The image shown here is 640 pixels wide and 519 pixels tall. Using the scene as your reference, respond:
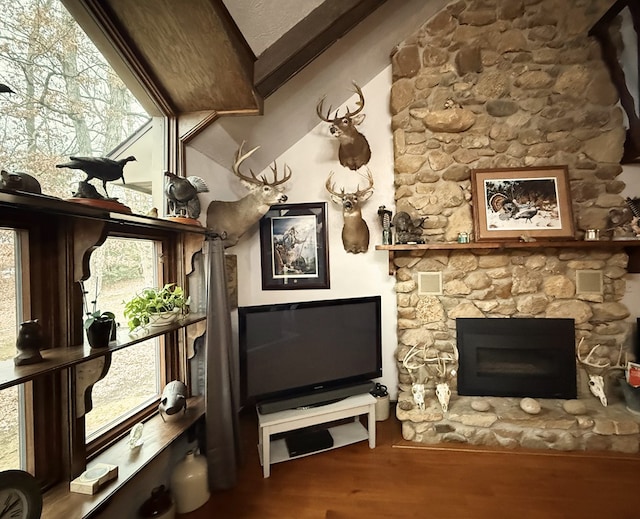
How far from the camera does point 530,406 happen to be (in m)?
2.19

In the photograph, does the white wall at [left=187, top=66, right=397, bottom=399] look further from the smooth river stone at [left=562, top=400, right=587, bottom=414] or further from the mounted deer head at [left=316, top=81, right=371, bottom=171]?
the smooth river stone at [left=562, top=400, right=587, bottom=414]

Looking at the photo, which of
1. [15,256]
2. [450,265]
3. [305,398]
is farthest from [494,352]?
[15,256]

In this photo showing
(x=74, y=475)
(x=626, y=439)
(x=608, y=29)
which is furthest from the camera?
(x=608, y=29)

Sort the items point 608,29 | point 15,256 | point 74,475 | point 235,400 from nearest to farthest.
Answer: point 15,256 → point 74,475 → point 235,400 → point 608,29

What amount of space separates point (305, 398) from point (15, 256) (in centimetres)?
173

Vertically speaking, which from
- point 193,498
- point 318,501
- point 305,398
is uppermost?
point 305,398

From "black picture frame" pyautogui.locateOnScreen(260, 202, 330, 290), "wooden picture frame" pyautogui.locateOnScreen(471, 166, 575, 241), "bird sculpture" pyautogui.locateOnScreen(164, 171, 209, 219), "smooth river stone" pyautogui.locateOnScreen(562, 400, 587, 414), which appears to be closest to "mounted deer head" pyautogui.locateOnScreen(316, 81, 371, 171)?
"black picture frame" pyautogui.locateOnScreen(260, 202, 330, 290)

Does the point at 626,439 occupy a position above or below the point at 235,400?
below

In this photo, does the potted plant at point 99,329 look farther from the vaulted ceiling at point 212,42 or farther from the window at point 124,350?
the vaulted ceiling at point 212,42

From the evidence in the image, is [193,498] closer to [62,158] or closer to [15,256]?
[15,256]

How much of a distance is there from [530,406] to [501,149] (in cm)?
201

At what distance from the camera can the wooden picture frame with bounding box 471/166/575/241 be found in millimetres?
2373

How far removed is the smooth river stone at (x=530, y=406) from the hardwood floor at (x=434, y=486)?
26 centimetres

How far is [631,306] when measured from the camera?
95.7 inches
